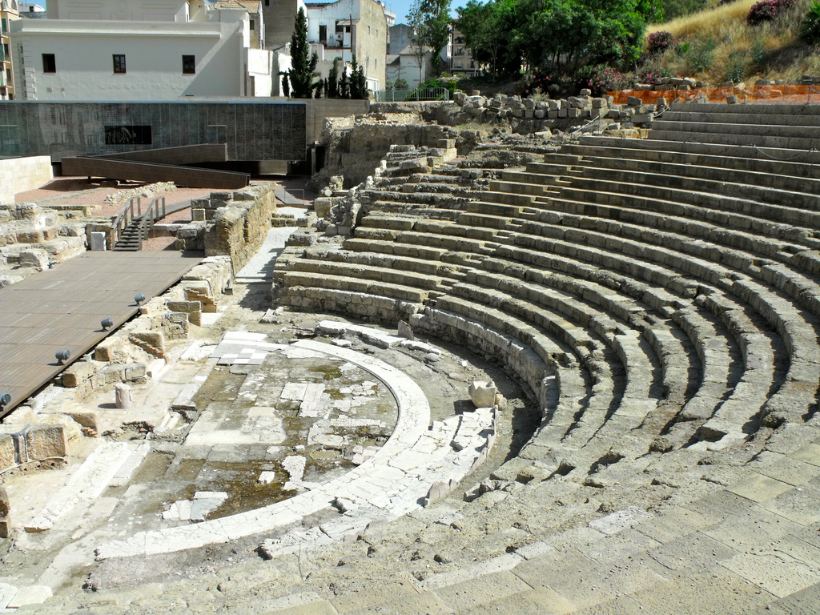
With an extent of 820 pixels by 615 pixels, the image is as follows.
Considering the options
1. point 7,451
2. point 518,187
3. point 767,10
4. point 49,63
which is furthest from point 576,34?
point 7,451

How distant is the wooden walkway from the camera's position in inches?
424

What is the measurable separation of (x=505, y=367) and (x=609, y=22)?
67.3ft

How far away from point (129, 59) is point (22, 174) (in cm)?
1024

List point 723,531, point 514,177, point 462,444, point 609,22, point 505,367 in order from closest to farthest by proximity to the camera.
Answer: point 723,531 → point 462,444 → point 505,367 → point 514,177 → point 609,22

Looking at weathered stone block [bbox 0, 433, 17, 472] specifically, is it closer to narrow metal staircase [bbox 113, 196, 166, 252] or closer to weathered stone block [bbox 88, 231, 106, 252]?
weathered stone block [bbox 88, 231, 106, 252]

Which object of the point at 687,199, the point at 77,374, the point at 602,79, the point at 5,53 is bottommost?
the point at 77,374

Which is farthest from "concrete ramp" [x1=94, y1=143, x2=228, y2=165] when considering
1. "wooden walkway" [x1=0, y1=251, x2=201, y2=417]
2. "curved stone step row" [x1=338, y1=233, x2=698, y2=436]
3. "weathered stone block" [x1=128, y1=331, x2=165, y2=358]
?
"weathered stone block" [x1=128, y1=331, x2=165, y2=358]

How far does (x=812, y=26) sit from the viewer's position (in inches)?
1003

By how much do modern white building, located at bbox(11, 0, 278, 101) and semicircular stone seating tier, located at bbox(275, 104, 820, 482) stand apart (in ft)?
66.2

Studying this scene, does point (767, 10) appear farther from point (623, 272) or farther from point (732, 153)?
point (623, 272)

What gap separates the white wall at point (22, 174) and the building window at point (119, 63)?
7.76 meters

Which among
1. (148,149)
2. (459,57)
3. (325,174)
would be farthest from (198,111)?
(459,57)

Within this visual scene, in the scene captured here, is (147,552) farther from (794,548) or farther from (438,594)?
(794,548)

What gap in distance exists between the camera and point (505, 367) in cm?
1298
